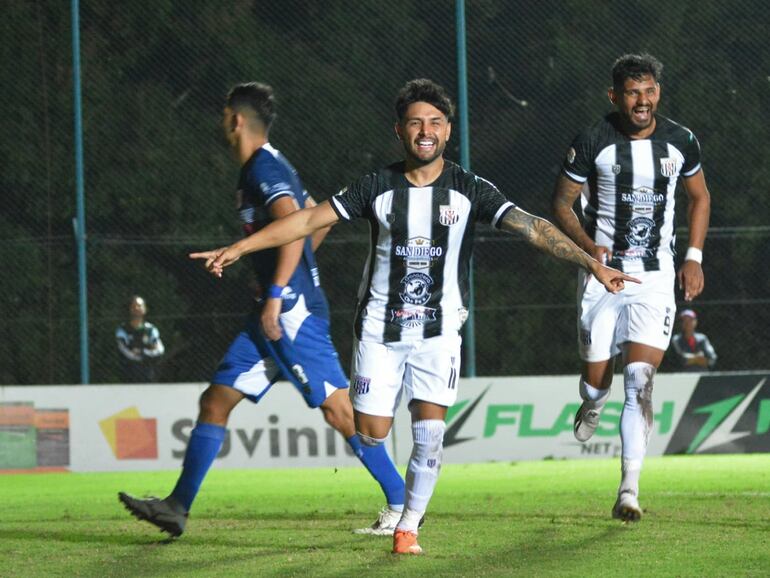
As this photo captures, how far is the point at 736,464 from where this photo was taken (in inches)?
468

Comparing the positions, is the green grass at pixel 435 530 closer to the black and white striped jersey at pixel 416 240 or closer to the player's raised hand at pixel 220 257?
the black and white striped jersey at pixel 416 240

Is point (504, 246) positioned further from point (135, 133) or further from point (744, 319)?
point (135, 133)

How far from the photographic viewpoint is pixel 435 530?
725 cm

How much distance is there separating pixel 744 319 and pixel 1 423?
848cm

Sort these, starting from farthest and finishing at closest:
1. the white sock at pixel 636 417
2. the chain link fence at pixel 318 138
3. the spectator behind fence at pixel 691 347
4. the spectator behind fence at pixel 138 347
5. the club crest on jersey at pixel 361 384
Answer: the chain link fence at pixel 318 138 → the spectator behind fence at pixel 691 347 → the spectator behind fence at pixel 138 347 → the white sock at pixel 636 417 → the club crest on jersey at pixel 361 384

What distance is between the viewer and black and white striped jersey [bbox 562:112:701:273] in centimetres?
771

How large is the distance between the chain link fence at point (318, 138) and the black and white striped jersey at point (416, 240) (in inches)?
365

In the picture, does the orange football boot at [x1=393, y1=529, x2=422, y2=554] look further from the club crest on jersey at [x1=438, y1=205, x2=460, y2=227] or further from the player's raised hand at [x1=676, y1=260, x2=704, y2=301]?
the player's raised hand at [x1=676, y1=260, x2=704, y2=301]

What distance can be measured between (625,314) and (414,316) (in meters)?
1.75

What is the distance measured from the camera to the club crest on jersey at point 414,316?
21.1 feet

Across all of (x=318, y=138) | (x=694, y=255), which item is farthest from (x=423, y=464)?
(x=318, y=138)

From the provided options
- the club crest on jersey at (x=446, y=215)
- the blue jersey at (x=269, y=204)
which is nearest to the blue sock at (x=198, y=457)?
the blue jersey at (x=269, y=204)

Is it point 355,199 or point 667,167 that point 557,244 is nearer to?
point 355,199

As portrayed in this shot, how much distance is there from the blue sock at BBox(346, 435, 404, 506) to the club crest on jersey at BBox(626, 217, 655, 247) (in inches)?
65.2
